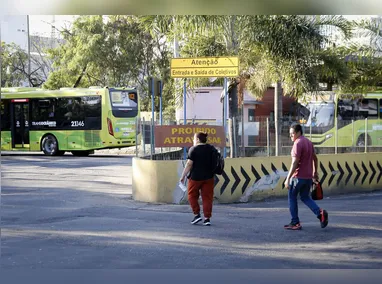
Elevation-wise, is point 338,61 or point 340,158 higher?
point 338,61

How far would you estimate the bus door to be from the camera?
30.4 m

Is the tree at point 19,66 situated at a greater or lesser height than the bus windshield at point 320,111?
greater

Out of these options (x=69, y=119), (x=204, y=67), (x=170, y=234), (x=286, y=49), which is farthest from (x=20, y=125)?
(x=170, y=234)

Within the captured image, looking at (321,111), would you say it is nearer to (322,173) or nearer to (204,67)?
(322,173)

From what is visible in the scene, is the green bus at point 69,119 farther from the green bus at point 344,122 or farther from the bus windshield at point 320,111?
the green bus at point 344,122

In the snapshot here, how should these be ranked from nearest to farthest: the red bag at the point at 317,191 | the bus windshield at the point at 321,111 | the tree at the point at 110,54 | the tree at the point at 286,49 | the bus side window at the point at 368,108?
the red bag at the point at 317,191
the tree at the point at 286,49
the bus windshield at the point at 321,111
the bus side window at the point at 368,108
the tree at the point at 110,54

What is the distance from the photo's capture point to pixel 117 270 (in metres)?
7.93

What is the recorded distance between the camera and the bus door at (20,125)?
30.4m

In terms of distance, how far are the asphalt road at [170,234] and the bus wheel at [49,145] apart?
13.5m

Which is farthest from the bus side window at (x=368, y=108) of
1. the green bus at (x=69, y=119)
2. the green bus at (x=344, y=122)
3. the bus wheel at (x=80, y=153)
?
the bus wheel at (x=80, y=153)

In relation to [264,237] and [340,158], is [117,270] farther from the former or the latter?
[340,158]
